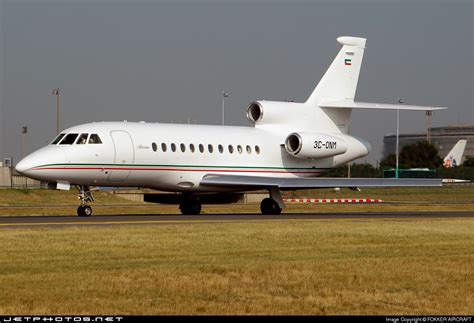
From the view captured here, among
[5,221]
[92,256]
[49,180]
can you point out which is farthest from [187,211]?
[92,256]

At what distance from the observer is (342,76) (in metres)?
42.3

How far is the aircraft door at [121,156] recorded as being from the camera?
34469mm

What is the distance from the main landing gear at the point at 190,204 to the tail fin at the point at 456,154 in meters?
47.0

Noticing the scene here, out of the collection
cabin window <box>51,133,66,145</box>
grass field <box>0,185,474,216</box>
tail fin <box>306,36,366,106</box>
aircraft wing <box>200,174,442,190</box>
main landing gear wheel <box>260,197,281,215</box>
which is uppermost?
tail fin <box>306,36,366,106</box>

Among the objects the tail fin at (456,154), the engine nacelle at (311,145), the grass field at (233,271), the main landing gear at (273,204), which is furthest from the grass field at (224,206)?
the grass field at (233,271)

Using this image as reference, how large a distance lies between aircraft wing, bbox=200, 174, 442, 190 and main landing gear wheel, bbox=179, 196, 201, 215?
1465 millimetres

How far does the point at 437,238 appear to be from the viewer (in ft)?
77.8

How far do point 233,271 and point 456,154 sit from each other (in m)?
70.7

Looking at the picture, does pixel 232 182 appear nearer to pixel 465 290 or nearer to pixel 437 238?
pixel 437 238

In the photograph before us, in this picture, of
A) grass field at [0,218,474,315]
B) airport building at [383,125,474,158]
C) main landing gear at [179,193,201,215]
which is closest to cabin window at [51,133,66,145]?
main landing gear at [179,193,201,215]

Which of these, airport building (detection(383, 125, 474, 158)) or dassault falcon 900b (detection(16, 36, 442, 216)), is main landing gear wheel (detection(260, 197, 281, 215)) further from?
airport building (detection(383, 125, 474, 158))

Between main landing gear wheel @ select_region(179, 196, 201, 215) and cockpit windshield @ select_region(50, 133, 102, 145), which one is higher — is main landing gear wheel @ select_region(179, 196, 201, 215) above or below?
below

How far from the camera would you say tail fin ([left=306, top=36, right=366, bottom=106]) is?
138 feet

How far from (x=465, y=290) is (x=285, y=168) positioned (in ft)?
84.1
